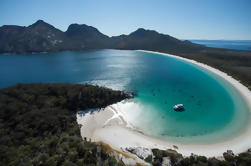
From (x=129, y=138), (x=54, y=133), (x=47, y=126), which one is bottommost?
(x=129, y=138)

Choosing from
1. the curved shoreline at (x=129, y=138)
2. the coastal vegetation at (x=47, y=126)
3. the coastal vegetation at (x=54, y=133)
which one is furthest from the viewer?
the curved shoreline at (x=129, y=138)

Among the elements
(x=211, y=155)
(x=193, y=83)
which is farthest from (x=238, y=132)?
(x=193, y=83)

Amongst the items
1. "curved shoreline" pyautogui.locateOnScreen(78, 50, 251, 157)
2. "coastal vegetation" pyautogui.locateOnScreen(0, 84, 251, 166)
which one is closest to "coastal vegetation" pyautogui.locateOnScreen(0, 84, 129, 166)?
"coastal vegetation" pyautogui.locateOnScreen(0, 84, 251, 166)

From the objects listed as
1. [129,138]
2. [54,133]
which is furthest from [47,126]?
[129,138]

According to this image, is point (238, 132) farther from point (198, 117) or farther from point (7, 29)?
point (7, 29)

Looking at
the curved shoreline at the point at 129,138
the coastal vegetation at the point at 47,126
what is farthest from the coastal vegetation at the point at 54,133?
the curved shoreline at the point at 129,138

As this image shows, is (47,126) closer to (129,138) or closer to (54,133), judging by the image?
(54,133)

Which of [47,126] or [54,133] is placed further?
[54,133]

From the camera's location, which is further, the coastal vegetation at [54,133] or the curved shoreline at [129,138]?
the curved shoreline at [129,138]

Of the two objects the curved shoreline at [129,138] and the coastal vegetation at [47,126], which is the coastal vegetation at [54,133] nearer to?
the coastal vegetation at [47,126]
